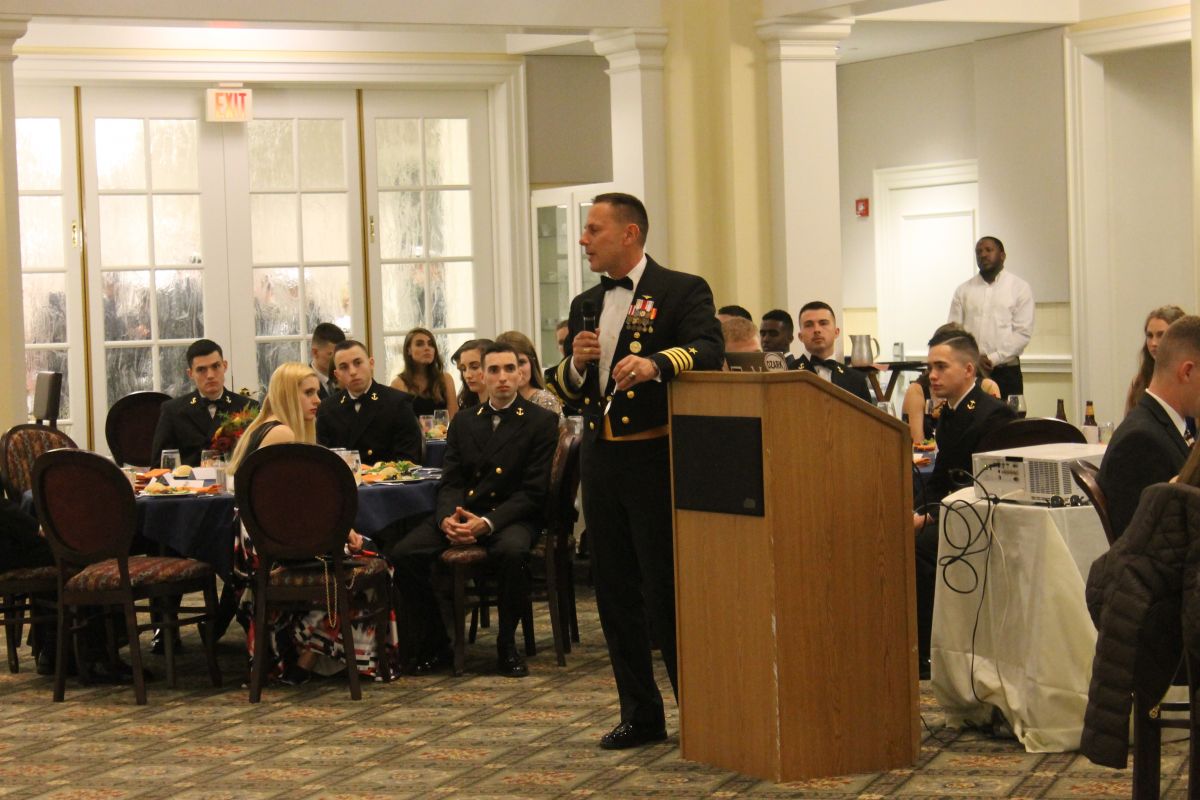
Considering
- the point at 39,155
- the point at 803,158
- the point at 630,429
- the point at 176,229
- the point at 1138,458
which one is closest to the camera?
the point at 1138,458

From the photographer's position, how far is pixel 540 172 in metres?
11.6

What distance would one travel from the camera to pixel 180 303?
11.1m

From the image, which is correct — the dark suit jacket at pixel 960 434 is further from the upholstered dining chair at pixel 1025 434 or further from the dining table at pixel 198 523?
the dining table at pixel 198 523

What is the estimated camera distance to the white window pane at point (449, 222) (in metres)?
11.7

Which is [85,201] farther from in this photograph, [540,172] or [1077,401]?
[1077,401]

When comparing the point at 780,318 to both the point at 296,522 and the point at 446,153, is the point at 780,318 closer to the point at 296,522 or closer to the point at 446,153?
the point at 296,522

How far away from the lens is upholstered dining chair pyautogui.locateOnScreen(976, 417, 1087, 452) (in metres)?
6.09

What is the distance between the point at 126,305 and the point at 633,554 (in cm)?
672

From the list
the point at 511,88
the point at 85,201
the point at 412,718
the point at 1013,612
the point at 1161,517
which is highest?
the point at 511,88

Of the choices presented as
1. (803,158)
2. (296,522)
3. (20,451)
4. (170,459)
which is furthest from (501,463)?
(803,158)

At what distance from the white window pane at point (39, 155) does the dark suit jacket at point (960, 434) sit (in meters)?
6.77

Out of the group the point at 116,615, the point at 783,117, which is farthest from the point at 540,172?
the point at 116,615

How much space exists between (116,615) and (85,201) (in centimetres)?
464

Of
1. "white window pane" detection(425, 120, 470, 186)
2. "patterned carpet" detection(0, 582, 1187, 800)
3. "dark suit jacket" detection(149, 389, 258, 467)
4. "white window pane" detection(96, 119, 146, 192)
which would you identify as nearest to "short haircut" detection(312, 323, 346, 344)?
"dark suit jacket" detection(149, 389, 258, 467)
